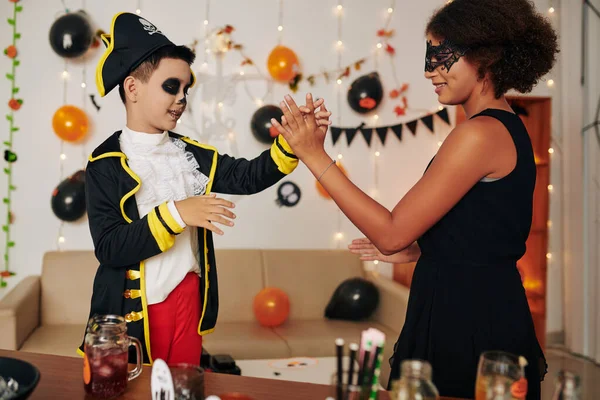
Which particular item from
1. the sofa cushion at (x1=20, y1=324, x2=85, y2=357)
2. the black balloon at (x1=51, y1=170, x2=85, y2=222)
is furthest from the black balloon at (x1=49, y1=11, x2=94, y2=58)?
the sofa cushion at (x1=20, y1=324, x2=85, y2=357)

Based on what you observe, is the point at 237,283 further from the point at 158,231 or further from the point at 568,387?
the point at 568,387

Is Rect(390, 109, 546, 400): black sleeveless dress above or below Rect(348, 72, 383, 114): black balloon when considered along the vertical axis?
below

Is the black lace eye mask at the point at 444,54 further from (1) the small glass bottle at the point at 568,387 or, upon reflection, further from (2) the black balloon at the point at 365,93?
(2) the black balloon at the point at 365,93

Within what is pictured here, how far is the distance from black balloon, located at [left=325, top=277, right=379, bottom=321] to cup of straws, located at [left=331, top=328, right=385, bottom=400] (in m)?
2.83

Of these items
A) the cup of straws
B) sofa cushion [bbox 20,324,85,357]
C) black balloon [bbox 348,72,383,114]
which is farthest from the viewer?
black balloon [bbox 348,72,383,114]

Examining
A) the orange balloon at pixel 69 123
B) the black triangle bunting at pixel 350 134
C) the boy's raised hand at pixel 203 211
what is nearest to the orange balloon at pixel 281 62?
the black triangle bunting at pixel 350 134

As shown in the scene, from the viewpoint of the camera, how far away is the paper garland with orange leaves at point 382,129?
4156 mm

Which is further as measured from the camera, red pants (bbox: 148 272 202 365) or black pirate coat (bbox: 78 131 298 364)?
red pants (bbox: 148 272 202 365)

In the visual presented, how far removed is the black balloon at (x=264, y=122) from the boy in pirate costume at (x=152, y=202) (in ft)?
6.38

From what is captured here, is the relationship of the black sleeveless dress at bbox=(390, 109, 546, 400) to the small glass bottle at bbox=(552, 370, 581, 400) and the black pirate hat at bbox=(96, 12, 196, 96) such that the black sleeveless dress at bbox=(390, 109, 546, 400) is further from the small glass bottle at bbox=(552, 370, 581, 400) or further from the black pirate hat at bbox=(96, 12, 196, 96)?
the black pirate hat at bbox=(96, 12, 196, 96)

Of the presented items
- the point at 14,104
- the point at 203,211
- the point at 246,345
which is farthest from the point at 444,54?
the point at 14,104

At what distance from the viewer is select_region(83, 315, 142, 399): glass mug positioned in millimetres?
1092

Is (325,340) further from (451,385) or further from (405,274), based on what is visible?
(451,385)

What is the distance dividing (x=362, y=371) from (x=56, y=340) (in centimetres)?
274
